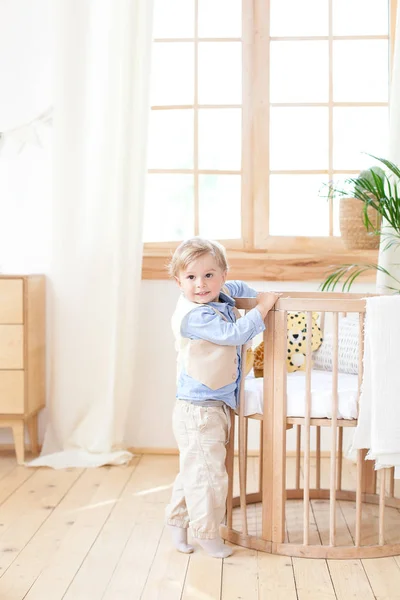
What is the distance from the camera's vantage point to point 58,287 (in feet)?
12.0

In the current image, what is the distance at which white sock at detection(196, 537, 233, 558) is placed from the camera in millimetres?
2352

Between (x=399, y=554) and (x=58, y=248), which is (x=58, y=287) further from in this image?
(x=399, y=554)

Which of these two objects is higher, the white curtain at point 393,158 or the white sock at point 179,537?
the white curtain at point 393,158

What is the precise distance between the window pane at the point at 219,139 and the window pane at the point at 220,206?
0.22 ft

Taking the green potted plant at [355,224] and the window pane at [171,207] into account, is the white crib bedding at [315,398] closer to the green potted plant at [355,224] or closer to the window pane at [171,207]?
the green potted plant at [355,224]

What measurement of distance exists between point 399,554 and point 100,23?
8.32 feet

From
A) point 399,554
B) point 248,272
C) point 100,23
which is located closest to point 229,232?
point 248,272

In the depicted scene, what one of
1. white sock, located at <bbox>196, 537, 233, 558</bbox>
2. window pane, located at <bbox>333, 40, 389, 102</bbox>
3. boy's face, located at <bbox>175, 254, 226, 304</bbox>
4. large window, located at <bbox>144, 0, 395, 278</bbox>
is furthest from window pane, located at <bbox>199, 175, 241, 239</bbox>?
white sock, located at <bbox>196, 537, 233, 558</bbox>

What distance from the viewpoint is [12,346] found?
135 inches

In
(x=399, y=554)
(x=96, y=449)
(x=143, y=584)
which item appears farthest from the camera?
(x=96, y=449)

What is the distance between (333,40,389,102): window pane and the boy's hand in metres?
1.83

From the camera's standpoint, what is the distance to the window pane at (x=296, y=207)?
12.8ft

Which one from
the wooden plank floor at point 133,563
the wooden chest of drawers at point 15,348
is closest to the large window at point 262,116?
the wooden chest of drawers at point 15,348

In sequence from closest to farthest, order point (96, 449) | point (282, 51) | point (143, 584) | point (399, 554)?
point (143, 584) → point (399, 554) → point (96, 449) → point (282, 51)
